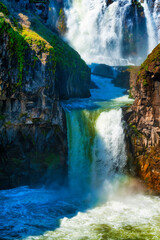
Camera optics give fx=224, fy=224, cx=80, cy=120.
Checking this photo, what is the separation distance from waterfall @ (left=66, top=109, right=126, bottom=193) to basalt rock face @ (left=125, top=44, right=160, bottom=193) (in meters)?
0.76

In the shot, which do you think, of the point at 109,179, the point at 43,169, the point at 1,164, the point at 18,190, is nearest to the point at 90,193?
the point at 109,179

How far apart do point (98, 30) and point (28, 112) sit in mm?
30921

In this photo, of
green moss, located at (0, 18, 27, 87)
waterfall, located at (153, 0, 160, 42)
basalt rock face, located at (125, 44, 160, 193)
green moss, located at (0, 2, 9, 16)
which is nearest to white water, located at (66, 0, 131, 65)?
waterfall, located at (153, 0, 160, 42)

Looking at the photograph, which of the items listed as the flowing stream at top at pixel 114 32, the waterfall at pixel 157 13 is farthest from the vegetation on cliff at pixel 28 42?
the waterfall at pixel 157 13

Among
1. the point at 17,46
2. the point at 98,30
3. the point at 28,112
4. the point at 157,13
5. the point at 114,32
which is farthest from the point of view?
the point at 98,30

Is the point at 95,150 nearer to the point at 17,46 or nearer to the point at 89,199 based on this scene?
the point at 89,199

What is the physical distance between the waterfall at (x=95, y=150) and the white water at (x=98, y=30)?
23.4m

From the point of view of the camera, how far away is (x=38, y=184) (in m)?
13.0

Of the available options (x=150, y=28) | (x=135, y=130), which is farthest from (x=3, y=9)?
(x=150, y=28)

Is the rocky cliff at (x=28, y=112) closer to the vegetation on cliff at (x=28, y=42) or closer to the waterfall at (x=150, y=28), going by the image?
the vegetation on cliff at (x=28, y=42)

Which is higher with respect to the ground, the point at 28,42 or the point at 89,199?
the point at 28,42

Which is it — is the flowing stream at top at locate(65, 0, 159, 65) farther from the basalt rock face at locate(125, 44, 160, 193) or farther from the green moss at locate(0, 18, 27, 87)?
the green moss at locate(0, 18, 27, 87)

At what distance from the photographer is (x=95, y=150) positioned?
13.4 m

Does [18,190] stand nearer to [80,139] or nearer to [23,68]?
[80,139]
